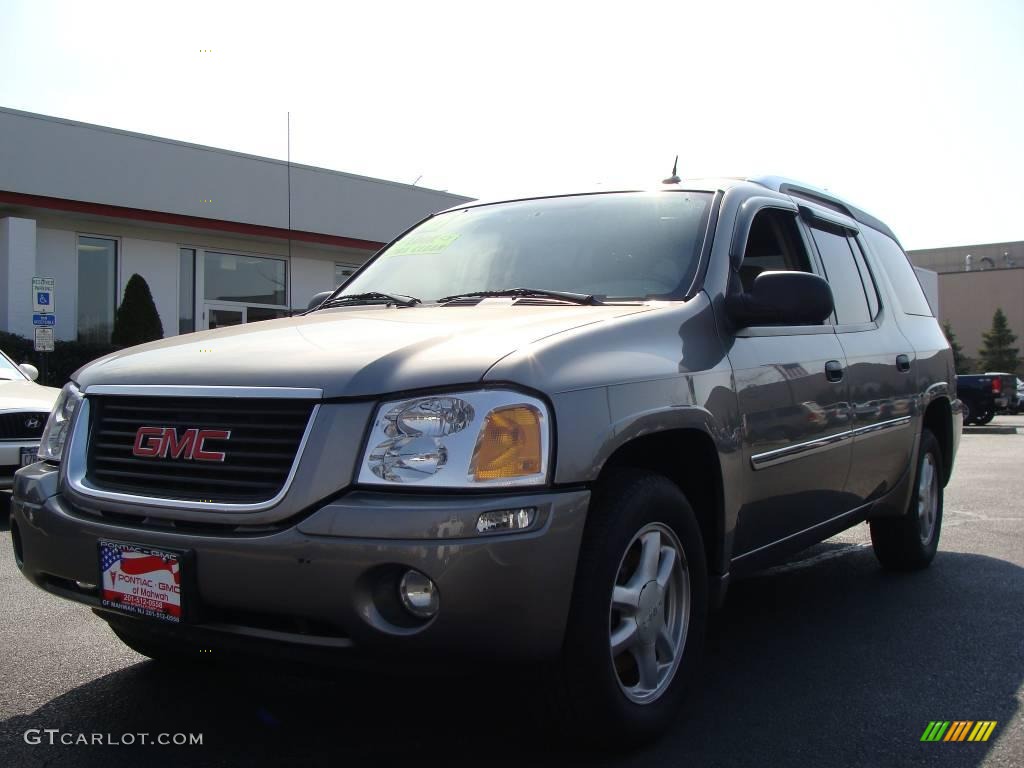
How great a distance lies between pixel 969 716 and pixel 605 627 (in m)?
1.49

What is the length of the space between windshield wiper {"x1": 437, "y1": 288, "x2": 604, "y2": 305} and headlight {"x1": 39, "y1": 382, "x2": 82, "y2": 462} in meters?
1.35

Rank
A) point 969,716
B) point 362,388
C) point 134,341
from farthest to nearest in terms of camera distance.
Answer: point 134,341 < point 969,716 < point 362,388

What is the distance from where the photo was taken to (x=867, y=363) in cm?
461

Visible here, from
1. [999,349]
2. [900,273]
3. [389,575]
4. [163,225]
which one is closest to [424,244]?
[389,575]

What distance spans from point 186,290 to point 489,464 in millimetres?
19394

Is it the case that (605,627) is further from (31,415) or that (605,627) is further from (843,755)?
(31,415)

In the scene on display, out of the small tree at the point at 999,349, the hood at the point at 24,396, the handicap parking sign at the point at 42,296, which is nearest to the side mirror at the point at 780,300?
the hood at the point at 24,396

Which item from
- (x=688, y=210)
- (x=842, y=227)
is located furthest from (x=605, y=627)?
(x=842, y=227)

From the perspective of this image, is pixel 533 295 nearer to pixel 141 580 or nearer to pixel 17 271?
pixel 141 580

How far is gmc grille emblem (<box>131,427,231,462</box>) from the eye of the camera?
2.76 metres

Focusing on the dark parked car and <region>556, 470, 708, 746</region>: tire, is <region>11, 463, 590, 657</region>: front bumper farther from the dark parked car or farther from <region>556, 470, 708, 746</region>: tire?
the dark parked car

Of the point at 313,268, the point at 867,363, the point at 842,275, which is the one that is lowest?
the point at 867,363

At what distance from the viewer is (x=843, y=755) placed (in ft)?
9.92

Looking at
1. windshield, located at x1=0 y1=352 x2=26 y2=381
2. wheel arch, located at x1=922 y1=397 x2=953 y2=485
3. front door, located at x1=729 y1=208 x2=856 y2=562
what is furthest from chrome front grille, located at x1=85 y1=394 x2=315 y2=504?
windshield, located at x1=0 y1=352 x2=26 y2=381
